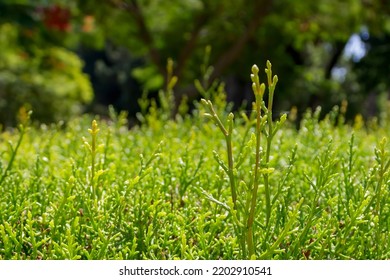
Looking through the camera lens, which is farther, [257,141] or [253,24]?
[253,24]

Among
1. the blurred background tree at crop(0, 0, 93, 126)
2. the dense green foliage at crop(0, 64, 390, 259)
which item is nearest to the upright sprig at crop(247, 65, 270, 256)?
the dense green foliage at crop(0, 64, 390, 259)

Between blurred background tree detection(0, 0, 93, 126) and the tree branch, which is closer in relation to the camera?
blurred background tree detection(0, 0, 93, 126)

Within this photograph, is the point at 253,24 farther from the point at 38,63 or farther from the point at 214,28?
the point at 38,63

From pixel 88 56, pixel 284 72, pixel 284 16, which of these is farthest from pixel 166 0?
pixel 88 56

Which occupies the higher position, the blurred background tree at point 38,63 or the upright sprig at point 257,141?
the blurred background tree at point 38,63

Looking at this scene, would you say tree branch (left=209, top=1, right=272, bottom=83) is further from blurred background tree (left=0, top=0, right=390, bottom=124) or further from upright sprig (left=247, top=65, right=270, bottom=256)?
upright sprig (left=247, top=65, right=270, bottom=256)

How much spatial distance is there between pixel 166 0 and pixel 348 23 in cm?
593

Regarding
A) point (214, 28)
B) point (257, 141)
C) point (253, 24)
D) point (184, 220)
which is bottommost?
point (184, 220)

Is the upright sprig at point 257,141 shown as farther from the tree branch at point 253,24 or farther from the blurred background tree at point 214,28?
the tree branch at point 253,24

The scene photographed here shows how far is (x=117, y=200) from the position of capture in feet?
7.17

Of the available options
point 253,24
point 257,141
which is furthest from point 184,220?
point 253,24

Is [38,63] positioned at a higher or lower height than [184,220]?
higher

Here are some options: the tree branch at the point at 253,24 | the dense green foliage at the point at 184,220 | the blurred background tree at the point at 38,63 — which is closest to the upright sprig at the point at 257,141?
the dense green foliage at the point at 184,220
